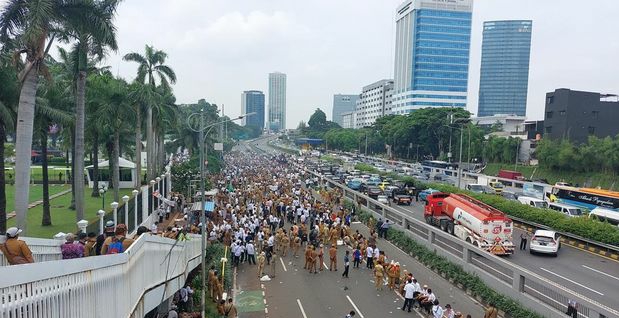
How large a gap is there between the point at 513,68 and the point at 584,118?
152676 millimetres

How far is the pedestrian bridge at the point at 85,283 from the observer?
16.1 feet

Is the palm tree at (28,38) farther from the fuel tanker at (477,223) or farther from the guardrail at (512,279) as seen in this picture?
the fuel tanker at (477,223)

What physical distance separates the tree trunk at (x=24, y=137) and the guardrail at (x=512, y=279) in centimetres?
1676

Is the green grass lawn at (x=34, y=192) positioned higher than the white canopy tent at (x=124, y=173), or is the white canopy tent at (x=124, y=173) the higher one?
the white canopy tent at (x=124, y=173)

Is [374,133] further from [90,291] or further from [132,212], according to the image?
[90,291]

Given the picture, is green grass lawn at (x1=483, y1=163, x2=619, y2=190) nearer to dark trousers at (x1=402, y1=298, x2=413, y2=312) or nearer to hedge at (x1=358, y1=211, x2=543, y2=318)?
hedge at (x1=358, y1=211, x2=543, y2=318)

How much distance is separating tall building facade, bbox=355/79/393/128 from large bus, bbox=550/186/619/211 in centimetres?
12204

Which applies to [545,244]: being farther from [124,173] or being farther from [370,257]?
[124,173]

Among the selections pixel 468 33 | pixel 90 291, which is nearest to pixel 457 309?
pixel 90 291

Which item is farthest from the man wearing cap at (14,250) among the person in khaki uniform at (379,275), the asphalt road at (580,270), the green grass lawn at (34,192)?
the green grass lawn at (34,192)

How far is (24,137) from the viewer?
46.6 feet

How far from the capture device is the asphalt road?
17156 millimetres

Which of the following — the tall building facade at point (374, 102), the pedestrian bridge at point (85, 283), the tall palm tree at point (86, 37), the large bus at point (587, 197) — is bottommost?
the large bus at point (587, 197)

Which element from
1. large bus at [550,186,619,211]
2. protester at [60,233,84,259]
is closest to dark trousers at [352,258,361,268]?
protester at [60,233,84,259]
